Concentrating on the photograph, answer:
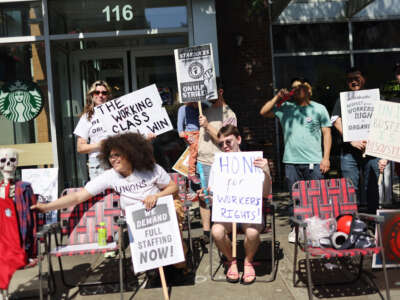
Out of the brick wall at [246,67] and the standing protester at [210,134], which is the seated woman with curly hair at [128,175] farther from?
the brick wall at [246,67]

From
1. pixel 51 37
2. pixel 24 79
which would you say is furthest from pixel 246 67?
pixel 24 79

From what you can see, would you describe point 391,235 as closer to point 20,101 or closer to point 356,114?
point 356,114

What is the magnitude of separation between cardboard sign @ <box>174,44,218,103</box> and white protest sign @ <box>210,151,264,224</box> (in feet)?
3.88

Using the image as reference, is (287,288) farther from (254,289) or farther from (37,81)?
(37,81)

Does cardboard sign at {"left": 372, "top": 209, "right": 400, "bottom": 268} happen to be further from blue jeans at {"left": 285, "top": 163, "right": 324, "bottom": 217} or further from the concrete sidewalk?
blue jeans at {"left": 285, "top": 163, "right": 324, "bottom": 217}

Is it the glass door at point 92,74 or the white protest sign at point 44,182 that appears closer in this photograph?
the white protest sign at point 44,182

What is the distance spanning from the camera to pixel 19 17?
7.47 meters

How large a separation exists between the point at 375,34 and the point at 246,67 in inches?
123

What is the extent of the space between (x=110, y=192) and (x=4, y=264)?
1.28 metres

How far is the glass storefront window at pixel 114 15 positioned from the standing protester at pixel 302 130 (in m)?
3.33

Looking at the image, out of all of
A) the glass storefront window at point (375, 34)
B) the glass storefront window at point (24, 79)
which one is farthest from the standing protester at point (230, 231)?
the glass storefront window at point (375, 34)

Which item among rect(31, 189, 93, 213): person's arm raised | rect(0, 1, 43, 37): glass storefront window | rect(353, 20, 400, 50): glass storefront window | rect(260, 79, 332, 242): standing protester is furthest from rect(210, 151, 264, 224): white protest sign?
rect(353, 20, 400, 50): glass storefront window

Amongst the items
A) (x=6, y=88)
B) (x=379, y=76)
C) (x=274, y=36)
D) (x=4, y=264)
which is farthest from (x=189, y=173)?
(x=379, y=76)

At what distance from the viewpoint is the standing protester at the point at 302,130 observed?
4.98 m
